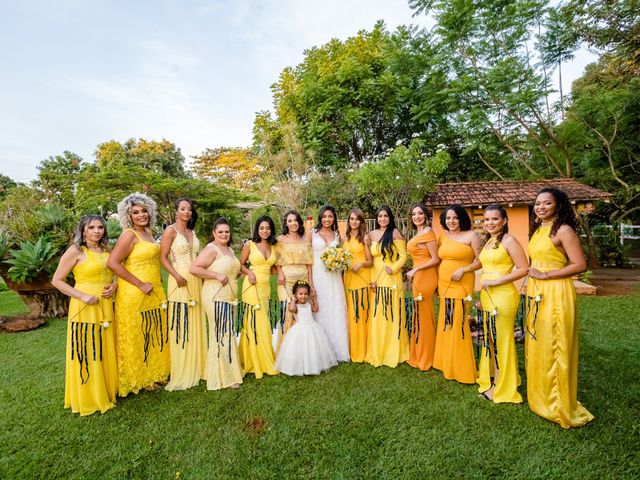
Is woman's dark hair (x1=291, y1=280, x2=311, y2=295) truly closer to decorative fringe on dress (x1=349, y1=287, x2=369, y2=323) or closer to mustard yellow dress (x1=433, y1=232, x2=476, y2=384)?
decorative fringe on dress (x1=349, y1=287, x2=369, y2=323)

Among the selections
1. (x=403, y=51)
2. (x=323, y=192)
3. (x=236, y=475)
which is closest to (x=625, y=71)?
(x=403, y=51)

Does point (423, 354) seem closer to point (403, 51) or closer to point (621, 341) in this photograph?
point (621, 341)

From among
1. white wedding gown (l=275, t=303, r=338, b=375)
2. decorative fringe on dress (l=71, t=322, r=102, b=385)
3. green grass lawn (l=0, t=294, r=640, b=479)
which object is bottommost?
green grass lawn (l=0, t=294, r=640, b=479)

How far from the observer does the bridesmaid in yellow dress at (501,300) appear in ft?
12.0

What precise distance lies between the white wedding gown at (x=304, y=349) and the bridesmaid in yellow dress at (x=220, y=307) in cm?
63

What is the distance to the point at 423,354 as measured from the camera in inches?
186

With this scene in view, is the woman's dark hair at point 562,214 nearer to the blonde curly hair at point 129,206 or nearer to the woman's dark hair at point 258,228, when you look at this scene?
the woman's dark hair at point 258,228

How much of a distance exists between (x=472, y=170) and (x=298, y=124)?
34.1 ft

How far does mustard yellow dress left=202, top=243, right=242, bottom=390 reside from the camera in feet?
13.6

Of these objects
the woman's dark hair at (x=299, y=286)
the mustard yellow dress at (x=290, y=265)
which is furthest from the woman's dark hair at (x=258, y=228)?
the woman's dark hair at (x=299, y=286)

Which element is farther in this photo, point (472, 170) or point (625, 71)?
point (472, 170)

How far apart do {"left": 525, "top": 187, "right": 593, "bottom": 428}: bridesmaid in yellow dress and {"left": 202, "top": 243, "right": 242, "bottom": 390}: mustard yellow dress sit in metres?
3.34

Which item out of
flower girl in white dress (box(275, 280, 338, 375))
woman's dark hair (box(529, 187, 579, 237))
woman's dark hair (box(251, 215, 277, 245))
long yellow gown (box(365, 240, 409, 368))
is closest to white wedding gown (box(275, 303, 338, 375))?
flower girl in white dress (box(275, 280, 338, 375))

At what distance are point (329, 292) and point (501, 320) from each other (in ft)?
7.27
